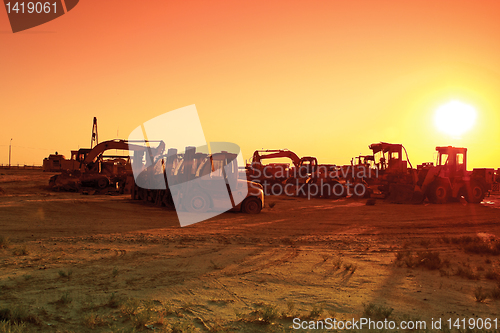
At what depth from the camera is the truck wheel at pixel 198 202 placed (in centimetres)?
1611

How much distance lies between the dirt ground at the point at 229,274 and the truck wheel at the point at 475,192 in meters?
10.6

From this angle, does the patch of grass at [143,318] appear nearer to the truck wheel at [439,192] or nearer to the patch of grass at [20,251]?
the patch of grass at [20,251]

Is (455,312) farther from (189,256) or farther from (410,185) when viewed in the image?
(410,185)

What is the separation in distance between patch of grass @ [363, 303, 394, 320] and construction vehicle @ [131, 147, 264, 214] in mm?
10995

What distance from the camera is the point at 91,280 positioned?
6500mm

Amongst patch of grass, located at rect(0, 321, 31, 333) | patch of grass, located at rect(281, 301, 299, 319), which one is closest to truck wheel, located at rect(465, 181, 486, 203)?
patch of grass, located at rect(281, 301, 299, 319)

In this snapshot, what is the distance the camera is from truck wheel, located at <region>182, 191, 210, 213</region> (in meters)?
16.1

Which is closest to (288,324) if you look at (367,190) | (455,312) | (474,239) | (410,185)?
(455,312)

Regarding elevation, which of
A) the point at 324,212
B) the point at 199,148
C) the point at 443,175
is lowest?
the point at 324,212

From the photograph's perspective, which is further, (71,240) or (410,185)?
(410,185)

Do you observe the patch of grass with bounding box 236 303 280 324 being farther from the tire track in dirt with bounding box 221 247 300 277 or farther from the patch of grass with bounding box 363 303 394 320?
the tire track in dirt with bounding box 221 247 300 277

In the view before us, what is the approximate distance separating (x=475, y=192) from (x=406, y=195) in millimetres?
4591

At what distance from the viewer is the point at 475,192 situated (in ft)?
75.8

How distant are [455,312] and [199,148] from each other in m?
13.0
